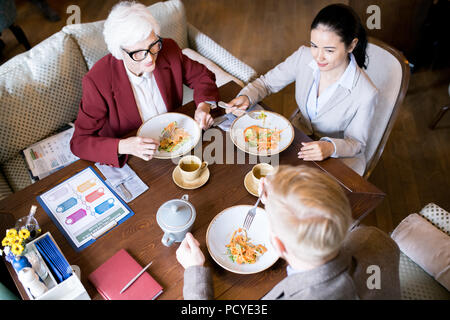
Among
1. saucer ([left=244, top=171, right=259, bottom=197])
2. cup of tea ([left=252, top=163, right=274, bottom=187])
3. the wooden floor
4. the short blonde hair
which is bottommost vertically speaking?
the wooden floor

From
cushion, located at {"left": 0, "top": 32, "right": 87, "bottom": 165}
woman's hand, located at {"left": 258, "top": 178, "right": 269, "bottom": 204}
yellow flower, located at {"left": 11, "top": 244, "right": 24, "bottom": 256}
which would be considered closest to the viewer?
yellow flower, located at {"left": 11, "top": 244, "right": 24, "bottom": 256}

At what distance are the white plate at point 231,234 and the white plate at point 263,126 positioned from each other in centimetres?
29

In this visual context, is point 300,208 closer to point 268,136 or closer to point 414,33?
Result: point 268,136

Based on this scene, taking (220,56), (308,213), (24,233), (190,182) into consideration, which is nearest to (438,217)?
(308,213)

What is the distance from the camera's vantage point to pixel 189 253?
109 centimetres

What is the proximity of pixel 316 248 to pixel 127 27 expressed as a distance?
114cm

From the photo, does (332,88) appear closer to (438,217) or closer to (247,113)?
(247,113)

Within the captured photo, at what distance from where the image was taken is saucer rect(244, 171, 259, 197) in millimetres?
1303

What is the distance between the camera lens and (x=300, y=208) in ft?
2.63

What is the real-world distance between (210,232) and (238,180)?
27 centimetres

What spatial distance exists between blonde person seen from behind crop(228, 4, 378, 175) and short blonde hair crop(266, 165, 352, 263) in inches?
22.7

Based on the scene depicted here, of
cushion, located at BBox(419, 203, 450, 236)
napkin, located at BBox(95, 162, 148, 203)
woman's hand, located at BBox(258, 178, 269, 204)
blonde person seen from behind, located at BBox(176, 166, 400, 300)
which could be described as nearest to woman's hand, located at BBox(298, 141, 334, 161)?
woman's hand, located at BBox(258, 178, 269, 204)

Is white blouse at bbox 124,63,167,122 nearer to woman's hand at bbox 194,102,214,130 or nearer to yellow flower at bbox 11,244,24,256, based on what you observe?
woman's hand at bbox 194,102,214,130
